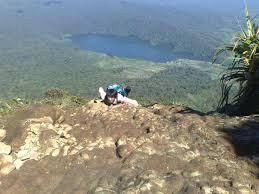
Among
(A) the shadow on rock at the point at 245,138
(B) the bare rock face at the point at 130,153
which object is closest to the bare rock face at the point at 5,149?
(B) the bare rock face at the point at 130,153

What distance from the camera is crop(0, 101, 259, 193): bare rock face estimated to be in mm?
5973

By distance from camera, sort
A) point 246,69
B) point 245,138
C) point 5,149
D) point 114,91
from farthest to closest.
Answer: point 114,91 → point 246,69 → point 245,138 → point 5,149

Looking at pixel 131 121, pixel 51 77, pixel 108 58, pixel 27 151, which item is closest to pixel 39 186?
pixel 27 151

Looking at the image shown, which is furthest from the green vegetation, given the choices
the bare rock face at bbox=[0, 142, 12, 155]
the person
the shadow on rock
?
the bare rock face at bbox=[0, 142, 12, 155]

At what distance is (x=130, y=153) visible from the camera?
22.4 feet

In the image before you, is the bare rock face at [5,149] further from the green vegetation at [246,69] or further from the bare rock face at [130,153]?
the green vegetation at [246,69]

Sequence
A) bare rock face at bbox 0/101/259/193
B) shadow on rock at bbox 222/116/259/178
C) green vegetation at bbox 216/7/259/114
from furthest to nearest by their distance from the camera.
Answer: green vegetation at bbox 216/7/259/114 < shadow on rock at bbox 222/116/259/178 < bare rock face at bbox 0/101/259/193

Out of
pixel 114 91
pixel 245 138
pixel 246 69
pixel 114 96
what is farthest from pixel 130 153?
pixel 246 69

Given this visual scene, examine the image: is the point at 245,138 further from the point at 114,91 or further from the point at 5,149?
the point at 5,149

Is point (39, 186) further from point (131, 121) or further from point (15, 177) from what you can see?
point (131, 121)

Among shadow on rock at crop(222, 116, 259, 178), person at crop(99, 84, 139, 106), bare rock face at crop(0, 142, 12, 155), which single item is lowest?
person at crop(99, 84, 139, 106)

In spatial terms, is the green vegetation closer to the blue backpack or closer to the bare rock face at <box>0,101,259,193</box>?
the bare rock face at <box>0,101,259,193</box>

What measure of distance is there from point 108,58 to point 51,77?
4121 centimetres

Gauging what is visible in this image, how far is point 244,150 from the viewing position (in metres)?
6.88
